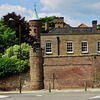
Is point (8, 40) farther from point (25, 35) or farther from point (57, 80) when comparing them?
point (57, 80)

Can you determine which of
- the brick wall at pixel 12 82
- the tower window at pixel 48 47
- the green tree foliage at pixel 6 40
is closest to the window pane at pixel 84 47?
the tower window at pixel 48 47

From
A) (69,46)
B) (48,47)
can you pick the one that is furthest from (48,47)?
(69,46)

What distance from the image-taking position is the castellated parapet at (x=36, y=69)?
129 ft

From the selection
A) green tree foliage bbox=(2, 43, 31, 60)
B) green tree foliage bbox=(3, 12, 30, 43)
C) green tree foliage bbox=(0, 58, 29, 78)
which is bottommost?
green tree foliage bbox=(0, 58, 29, 78)

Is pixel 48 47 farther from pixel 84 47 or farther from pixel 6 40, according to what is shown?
pixel 6 40

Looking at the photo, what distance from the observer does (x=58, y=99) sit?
950 inches

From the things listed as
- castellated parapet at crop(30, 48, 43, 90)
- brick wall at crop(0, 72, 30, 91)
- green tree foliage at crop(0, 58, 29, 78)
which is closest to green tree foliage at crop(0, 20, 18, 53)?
green tree foliage at crop(0, 58, 29, 78)

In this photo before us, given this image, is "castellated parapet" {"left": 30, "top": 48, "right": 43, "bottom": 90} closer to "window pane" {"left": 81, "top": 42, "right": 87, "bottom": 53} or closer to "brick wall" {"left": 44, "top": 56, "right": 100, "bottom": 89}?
"brick wall" {"left": 44, "top": 56, "right": 100, "bottom": 89}

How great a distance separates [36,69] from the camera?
3966 centimetres

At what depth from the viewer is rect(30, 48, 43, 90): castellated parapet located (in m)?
39.4

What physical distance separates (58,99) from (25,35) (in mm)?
36548

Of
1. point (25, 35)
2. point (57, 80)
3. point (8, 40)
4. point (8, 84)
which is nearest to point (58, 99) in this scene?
point (57, 80)

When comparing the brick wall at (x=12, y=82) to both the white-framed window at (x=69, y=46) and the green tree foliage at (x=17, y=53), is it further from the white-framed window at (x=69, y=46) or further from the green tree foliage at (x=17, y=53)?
the white-framed window at (x=69, y=46)

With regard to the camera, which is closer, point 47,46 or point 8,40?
point 47,46
